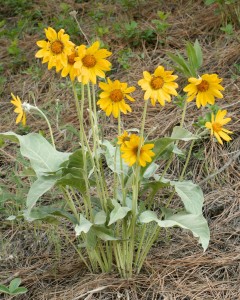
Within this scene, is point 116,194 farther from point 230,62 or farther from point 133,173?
point 230,62

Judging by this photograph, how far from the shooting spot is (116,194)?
2.43 m

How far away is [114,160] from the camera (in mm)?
2283

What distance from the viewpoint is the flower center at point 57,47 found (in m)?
2.13

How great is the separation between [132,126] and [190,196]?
1.28 m

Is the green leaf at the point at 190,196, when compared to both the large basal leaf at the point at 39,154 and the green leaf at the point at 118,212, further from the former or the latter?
the large basal leaf at the point at 39,154

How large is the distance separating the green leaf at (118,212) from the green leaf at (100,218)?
0.31 feet

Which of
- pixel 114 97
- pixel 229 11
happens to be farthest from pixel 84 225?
pixel 229 11

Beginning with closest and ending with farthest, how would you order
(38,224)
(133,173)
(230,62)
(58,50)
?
(58,50), (133,173), (38,224), (230,62)

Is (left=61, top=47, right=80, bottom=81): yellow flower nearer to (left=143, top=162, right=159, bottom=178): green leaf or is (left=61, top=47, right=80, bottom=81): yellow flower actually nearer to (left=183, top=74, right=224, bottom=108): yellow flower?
(left=183, top=74, right=224, bottom=108): yellow flower

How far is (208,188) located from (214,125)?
0.85 meters

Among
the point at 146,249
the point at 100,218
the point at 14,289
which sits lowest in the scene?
the point at 146,249

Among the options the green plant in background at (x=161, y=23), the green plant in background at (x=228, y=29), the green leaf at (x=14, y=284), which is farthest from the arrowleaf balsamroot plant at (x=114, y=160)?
the green plant in background at (x=161, y=23)

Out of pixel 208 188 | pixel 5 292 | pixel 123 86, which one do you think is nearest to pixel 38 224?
pixel 5 292

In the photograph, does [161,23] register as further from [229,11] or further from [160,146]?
[160,146]
